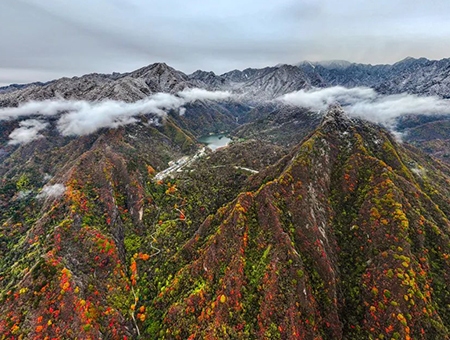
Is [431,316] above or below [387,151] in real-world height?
below

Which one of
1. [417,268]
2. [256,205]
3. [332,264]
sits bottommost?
[332,264]

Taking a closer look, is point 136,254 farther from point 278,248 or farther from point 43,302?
point 278,248

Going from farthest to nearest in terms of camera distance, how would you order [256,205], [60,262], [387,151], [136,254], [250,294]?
[387,151]
[136,254]
[256,205]
[60,262]
[250,294]

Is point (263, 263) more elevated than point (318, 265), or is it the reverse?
point (263, 263)

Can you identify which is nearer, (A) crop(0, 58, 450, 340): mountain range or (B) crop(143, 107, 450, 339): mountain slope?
(B) crop(143, 107, 450, 339): mountain slope

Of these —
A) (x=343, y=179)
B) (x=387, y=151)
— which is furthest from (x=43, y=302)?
(x=387, y=151)

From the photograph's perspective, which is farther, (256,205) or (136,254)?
(136,254)

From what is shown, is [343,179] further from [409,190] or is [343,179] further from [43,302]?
[43,302]

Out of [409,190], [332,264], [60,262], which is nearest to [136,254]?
[60,262]

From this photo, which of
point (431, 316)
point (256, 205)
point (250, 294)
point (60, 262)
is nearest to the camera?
point (431, 316)

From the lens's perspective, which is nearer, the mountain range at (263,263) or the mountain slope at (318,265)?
the mountain slope at (318,265)
